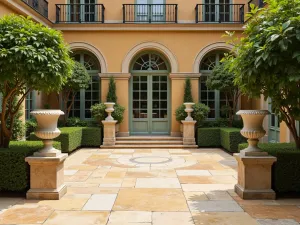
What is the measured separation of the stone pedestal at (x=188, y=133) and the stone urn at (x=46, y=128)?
25.2 ft

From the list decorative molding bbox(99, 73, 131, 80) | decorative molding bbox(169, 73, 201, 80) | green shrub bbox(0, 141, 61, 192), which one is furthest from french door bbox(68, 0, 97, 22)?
green shrub bbox(0, 141, 61, 192)

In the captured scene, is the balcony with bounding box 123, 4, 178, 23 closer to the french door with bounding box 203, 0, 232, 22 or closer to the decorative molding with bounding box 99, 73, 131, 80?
the french door with bounding box 203, 0, 232, 22

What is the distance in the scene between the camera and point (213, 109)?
1444cm

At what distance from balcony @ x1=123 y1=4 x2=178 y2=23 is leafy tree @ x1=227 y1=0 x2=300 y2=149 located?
943 centimetres

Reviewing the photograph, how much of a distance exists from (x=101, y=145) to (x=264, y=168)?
8.14 meters

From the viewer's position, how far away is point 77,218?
14.9ft

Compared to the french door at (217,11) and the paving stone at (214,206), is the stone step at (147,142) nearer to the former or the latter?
the french door at (217,11)

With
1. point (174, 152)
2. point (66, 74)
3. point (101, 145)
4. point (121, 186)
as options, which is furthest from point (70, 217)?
point (101, 145)

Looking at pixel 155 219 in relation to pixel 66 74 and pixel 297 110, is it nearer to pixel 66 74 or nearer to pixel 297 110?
pixel 297 110

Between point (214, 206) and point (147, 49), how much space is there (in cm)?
1018

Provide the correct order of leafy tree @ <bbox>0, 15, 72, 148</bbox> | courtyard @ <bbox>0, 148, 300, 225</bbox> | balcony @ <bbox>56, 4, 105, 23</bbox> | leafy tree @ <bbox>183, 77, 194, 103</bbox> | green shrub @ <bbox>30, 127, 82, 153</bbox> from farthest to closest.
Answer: balcony @ <bbox>56, 4, 105, 23</bbox>, leafy tree @ <bbox>183, 77, 194, 103</bbox>, green shrub @ <bbox>30, 127, 82, 153</bbox>, leafy tree @ <bbox>0, 15, 72, 148</bbox>, courtyard @ <bbox>0, 148, 300, 225</bbox>

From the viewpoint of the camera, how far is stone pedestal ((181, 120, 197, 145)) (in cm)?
1272

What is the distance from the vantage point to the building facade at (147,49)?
13.9 metres

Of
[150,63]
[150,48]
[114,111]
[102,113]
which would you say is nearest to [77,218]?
[102,113]
